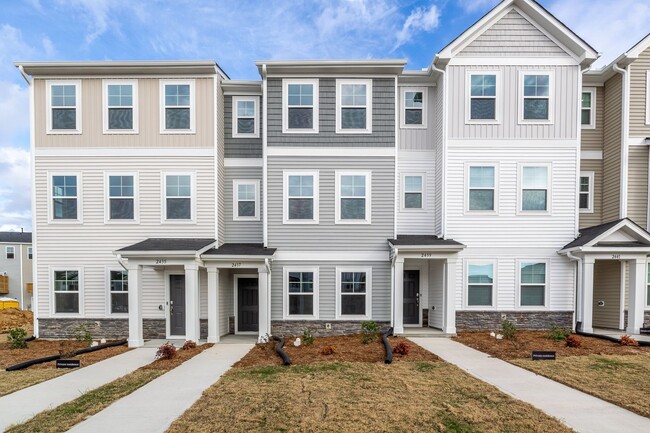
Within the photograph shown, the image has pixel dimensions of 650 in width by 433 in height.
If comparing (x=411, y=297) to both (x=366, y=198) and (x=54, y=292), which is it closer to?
(x=366, y=198)

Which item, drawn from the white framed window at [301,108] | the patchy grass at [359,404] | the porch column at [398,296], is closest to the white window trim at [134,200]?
the white framed window at [301,108]

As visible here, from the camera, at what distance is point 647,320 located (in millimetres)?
12156

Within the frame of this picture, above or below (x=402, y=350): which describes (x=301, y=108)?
above

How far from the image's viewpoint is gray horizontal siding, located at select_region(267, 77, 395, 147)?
12.1 metres

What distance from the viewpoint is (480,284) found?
12.1 m

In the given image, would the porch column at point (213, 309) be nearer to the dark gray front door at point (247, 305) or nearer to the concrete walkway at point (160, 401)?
the dark gray front door at point (247, 305)

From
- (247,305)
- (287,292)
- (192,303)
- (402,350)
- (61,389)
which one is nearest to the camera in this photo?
(61,389)

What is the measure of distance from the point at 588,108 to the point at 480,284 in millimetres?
7524

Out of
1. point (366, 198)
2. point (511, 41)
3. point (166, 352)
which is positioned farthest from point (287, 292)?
point (511, 41)

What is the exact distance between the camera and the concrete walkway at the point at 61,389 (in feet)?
18.7

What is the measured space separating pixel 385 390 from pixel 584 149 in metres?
12.0

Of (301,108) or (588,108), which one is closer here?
(301,108)

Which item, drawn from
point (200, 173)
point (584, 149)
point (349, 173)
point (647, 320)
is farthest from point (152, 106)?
point (647, 320)

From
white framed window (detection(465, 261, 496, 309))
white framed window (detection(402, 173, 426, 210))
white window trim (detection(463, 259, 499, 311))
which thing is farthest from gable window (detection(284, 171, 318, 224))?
white framed window (detection(465, 261, 496, 309))
